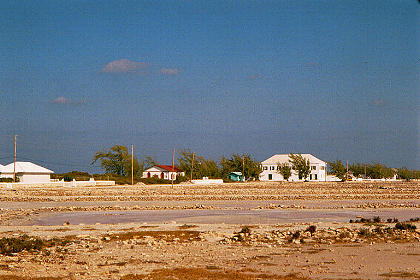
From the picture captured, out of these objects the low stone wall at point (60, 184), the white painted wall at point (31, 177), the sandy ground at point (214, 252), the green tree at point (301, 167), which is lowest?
the sandy ground at point (214, 252)

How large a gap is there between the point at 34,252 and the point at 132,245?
2.67 metres

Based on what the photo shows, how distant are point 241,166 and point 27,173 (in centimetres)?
5099

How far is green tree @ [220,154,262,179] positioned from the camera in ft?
403

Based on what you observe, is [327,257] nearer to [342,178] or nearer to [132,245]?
[132,245]

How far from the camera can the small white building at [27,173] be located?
8444cm

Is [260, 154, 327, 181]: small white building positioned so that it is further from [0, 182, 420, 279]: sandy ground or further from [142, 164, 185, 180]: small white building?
[0, 182, 420, 279]: sandy ground

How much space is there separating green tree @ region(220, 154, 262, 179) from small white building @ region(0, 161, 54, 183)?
→ 44.1 meters

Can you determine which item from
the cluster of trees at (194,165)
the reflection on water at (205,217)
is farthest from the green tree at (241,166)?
the reflection on water at (205,217)

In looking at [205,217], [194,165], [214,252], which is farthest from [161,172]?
[214,252]

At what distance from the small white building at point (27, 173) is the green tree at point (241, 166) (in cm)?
4414

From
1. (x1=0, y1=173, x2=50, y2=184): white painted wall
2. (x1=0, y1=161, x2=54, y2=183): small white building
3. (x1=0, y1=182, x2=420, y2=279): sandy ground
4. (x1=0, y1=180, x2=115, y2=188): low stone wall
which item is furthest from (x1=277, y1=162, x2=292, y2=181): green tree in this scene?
(x1=0, y1=182, x2=420, y2=279): sandy ground

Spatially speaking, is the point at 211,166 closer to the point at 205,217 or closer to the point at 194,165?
the point at 194,165

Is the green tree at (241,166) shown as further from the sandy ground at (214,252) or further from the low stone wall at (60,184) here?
the sandy ground at (214,252)

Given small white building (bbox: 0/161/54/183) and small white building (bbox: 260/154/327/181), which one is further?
small white building (bbox: 260/154/327/181)
